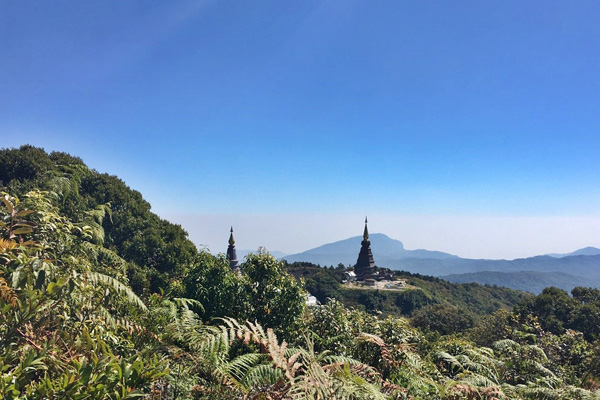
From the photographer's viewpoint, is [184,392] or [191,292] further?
[191,292]

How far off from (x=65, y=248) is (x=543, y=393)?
5897mm

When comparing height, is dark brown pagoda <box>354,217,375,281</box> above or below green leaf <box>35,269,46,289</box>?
below

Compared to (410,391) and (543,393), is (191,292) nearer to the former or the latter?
(410,391)

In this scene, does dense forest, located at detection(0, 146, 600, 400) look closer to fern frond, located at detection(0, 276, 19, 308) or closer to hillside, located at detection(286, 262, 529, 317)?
fern frond, located at detection(0, 276, 19, 308)

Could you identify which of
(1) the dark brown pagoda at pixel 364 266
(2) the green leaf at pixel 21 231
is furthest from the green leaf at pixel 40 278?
(1) the dark brown pagoda at pixel 364 266

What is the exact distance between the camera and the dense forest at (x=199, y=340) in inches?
72.8

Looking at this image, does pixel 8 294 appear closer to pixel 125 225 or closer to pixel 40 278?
pixel 40 278

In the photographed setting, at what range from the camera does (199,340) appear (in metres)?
2.73

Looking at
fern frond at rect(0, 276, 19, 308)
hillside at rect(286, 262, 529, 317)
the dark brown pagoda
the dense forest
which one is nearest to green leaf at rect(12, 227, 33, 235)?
the dense forest

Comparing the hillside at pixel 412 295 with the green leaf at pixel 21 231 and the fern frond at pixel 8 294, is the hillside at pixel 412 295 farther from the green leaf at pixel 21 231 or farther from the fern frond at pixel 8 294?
the fern frond at pixel 8 294

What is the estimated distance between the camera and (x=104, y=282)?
2920mm

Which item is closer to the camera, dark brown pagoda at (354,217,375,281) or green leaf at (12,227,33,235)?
green leaf at (12,227,33,235)

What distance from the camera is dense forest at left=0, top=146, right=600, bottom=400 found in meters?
1.85

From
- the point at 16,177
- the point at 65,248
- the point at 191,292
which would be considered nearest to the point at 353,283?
the point at 16,177
